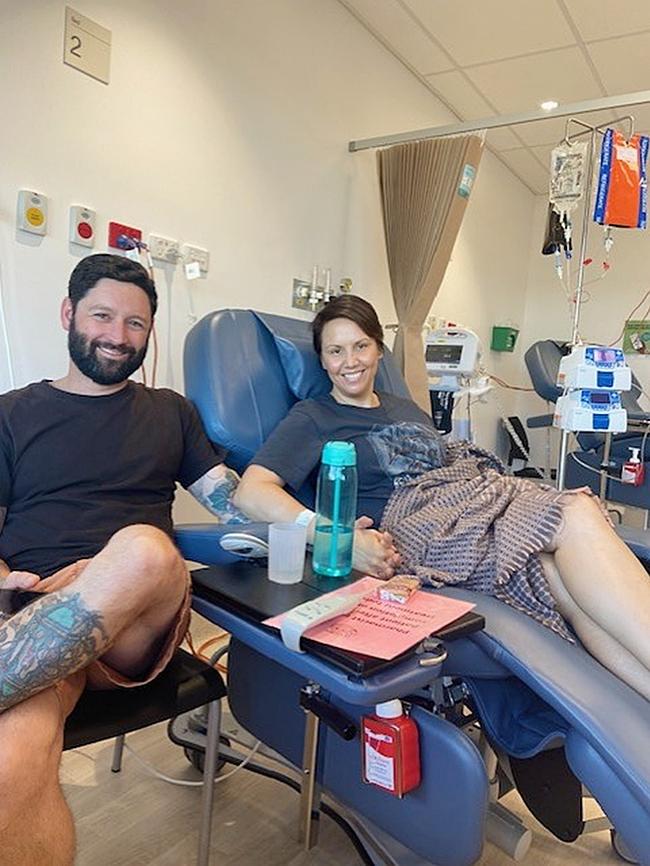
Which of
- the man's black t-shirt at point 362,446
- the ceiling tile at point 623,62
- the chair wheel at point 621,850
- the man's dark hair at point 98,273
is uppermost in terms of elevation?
the ceiling tile at point 623,62

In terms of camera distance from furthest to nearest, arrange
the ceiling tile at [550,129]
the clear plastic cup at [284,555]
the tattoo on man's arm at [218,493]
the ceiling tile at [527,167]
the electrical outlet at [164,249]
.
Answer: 1. the ceiling tile at [527,167]
2. the ceiling tile at [550,129]
3. the electrical outlet at [164,249]
4. the tattoo on man's arm at [218,493]
5. the clear plastic cup at [284,555]

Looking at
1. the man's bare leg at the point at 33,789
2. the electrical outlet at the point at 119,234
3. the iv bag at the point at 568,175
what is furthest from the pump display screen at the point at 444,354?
the man's bare leg at the point at 33,789

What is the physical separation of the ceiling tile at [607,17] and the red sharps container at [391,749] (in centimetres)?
303

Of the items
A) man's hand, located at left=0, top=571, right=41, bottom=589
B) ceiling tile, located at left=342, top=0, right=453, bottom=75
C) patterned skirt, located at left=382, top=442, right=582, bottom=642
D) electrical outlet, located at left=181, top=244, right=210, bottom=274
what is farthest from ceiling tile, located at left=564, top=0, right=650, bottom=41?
man's hand, located at left=0, top=571, right=41, bottom=589

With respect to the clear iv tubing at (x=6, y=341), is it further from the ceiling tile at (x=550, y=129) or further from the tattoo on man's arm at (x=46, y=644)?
the ceiling tile at (x=550, y=129)

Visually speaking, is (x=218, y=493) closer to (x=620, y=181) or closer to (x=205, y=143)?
(x=205, y=143)

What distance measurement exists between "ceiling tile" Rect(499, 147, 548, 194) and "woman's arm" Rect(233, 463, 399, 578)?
12.6 feet

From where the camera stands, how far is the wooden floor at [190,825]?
4.16 ft

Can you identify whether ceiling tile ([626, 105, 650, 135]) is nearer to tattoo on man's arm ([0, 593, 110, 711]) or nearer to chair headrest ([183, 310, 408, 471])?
chair headrest ([183, 310, 408, 471])

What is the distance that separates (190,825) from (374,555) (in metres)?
0.70

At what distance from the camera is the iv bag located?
231 cm

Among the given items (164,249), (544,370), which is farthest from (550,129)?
(164,249)

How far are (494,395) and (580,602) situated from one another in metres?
3.93

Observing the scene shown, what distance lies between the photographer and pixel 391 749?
0.92m
